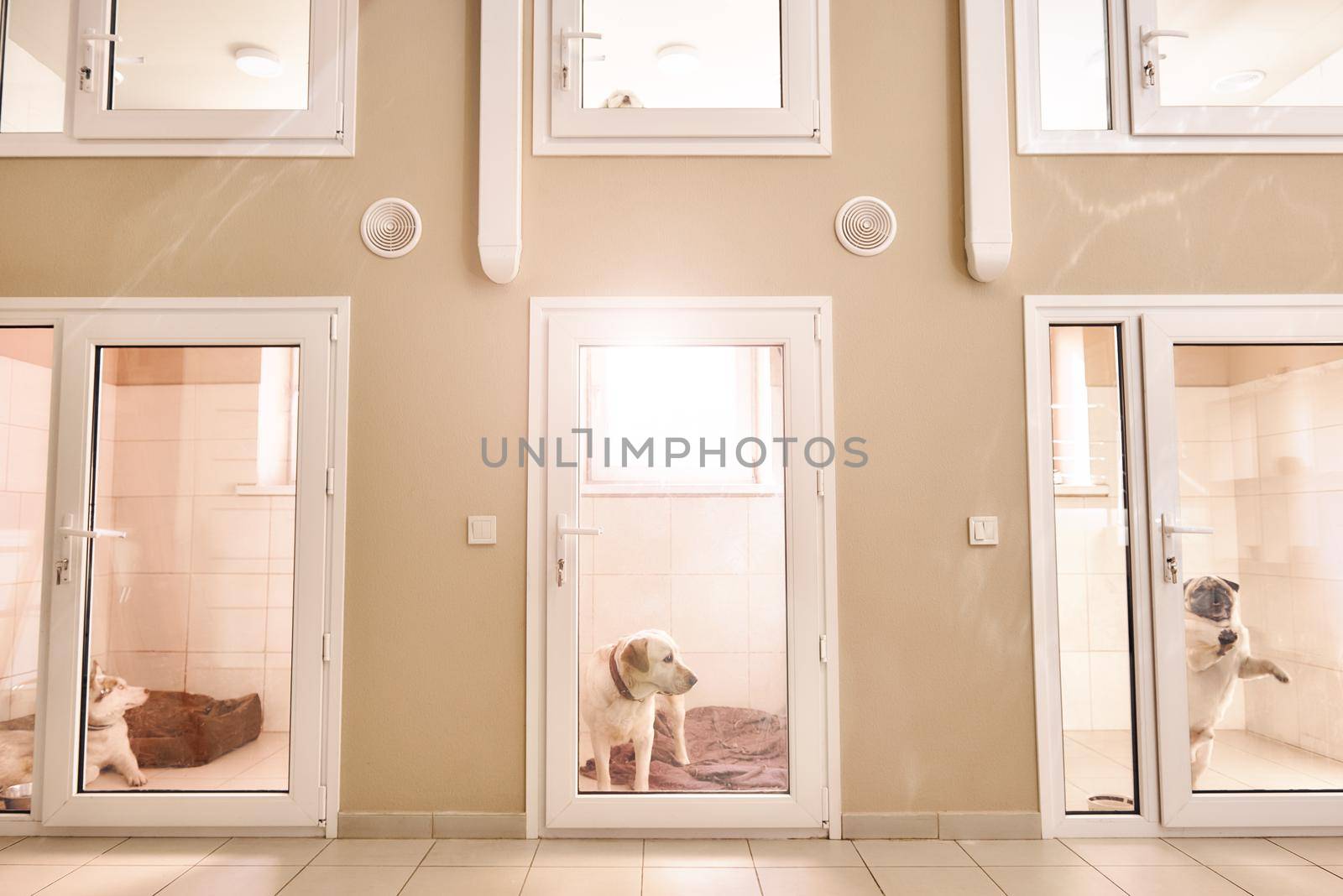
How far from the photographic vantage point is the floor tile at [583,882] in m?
2.27

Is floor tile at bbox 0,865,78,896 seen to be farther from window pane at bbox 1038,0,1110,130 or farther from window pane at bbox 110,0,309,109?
window pane at bbox 1038,0,1110,130

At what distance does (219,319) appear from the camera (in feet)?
9.07

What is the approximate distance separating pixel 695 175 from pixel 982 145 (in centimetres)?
101

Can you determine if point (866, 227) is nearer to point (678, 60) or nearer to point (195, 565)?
point (678, 60)

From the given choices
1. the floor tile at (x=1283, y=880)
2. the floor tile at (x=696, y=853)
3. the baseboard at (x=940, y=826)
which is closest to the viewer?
the floor tile at (x=1283, y=880)

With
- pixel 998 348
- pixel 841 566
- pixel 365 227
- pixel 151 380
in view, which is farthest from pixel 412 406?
pixel 998 348

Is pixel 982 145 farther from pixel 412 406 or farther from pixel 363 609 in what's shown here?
pixel 363 609

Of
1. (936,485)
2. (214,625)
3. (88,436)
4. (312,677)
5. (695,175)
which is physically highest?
(695,175)

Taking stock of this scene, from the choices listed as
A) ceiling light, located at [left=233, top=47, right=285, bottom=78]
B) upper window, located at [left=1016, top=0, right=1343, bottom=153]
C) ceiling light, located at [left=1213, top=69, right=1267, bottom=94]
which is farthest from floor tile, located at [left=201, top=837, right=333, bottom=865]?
ceiling light, located at [left=1213, top=69, right=1267, bottom=94]

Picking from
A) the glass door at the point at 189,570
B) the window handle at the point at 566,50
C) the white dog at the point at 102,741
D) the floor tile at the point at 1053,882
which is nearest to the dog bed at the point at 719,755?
the floor tile at the point at 1053,882

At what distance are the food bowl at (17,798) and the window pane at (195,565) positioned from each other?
0.24 meters

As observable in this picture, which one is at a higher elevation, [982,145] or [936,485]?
[982,145]

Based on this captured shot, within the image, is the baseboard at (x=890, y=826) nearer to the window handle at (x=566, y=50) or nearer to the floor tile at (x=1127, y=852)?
the floor tile at (x=1127, y=852)

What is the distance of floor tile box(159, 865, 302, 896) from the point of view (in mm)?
2264
